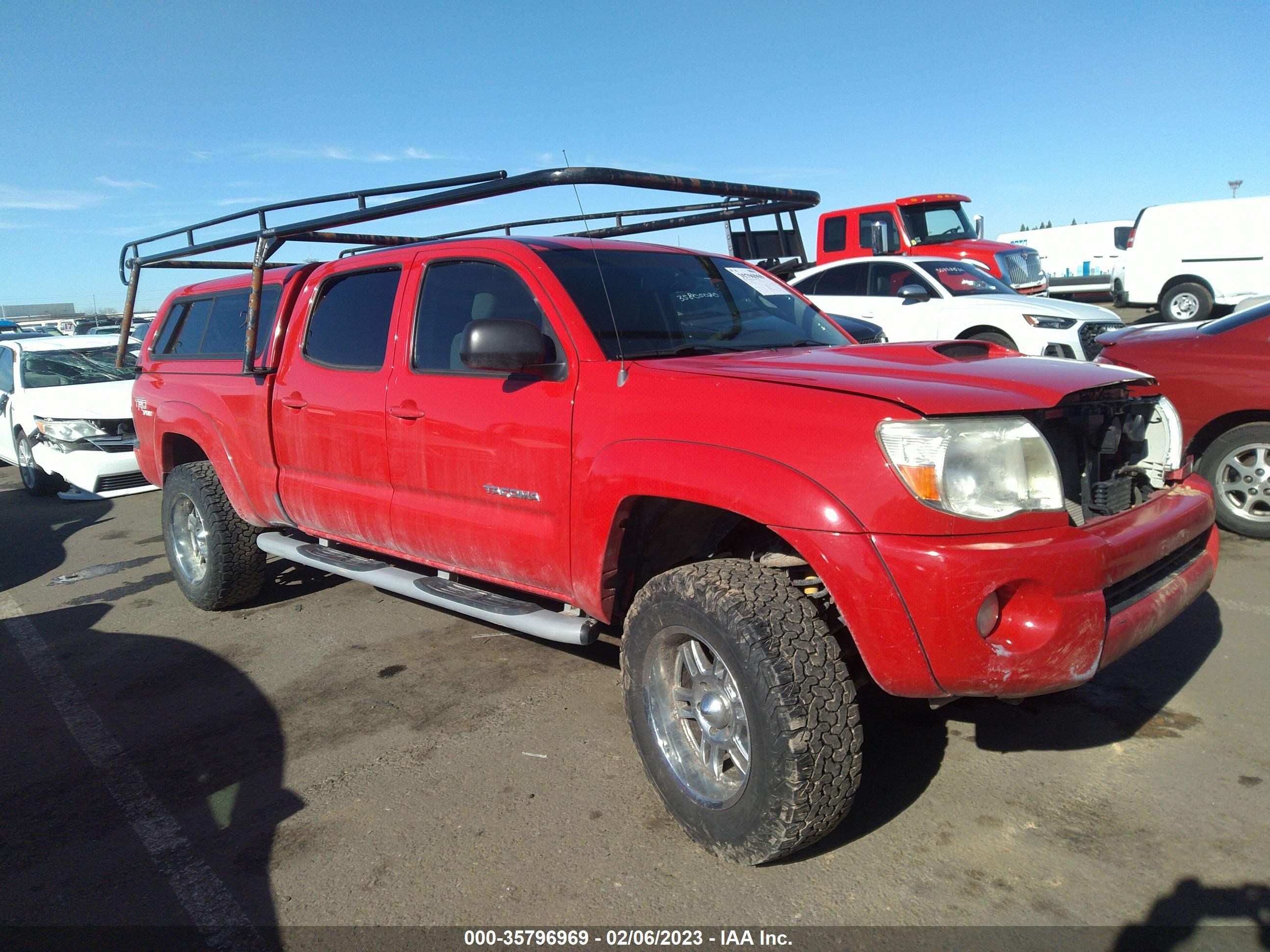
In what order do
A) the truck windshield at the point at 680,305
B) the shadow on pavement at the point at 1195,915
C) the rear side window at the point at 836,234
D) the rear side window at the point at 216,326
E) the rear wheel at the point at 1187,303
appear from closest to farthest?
the shadow on pavement at the point at 1195,915
the truck windshield at the point at 680,305
the rear side window at the point at 216,326
the rear side window at the point at 836,234
the rear wheel at the point at 1187,303

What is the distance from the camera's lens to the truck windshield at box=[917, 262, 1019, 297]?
10.4 metres

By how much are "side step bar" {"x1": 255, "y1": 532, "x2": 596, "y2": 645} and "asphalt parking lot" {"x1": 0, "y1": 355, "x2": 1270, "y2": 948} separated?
0.48m

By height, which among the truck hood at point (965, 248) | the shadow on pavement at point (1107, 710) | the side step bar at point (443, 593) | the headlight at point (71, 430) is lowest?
the shadow on pavement at point (1107, 710)

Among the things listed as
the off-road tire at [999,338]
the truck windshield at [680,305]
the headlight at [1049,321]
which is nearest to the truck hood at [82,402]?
the truck windshield at [680,305]

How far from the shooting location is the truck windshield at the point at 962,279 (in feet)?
34.0

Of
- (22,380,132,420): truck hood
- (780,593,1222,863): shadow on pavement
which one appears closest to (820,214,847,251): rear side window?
(22,380,132,420): truck hood

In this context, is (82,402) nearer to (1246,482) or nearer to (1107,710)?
(1107,710)

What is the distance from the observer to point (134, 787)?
3387 mm

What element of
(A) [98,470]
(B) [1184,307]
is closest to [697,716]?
(A) [98,470]

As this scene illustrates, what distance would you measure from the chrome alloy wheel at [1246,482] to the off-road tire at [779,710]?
411cm

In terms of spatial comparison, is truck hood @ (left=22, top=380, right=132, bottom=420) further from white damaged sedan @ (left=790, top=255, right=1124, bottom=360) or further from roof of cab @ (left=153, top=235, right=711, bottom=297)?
white damaged sedan @ (left=790, top=255, right=1124, bottom=360)

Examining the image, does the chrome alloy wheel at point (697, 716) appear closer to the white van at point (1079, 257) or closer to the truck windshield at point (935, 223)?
the truck windshield at point (935, 223)

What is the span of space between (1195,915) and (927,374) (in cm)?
164

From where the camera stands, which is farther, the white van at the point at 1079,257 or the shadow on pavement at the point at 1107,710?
the white van at the point at 1079,257
